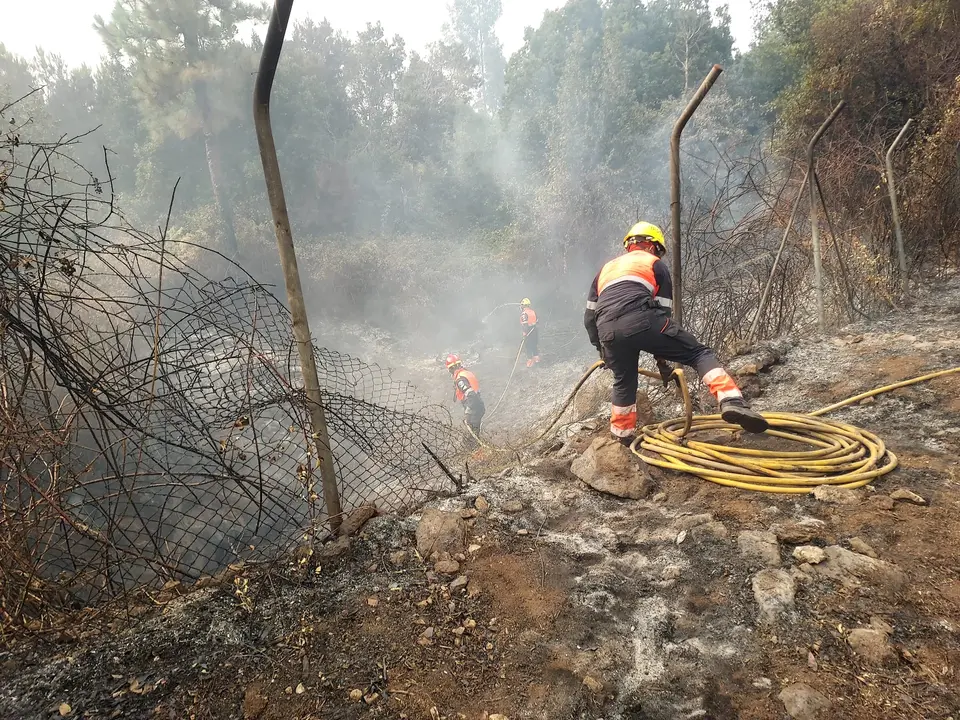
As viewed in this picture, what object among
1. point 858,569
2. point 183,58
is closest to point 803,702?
point 858,569

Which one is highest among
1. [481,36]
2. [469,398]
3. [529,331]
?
[481,36]

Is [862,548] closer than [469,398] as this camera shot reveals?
Yes

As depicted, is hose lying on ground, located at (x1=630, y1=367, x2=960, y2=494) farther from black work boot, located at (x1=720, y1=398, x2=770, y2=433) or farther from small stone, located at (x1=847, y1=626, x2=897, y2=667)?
small stone, located at (x1=847, y1=626, x2=897, y2=667)

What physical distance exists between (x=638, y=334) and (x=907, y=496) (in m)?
1.76

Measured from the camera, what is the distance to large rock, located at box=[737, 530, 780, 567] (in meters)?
2.43

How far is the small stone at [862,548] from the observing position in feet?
7.68

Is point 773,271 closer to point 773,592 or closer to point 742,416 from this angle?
point 742,416

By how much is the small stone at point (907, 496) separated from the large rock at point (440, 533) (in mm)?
2431

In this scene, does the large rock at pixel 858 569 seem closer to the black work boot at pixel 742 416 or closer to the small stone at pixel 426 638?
the black work boot at pixel 742 416

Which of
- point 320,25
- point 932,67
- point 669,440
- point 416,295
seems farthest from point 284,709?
point 320,25

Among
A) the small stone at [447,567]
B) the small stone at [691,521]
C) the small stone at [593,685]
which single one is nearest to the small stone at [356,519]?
the small stone at [447,567]

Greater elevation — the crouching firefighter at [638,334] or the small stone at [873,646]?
the crouching firefighter at [638,334]

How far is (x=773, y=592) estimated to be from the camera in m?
2.21

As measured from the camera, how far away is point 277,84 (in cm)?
2116
